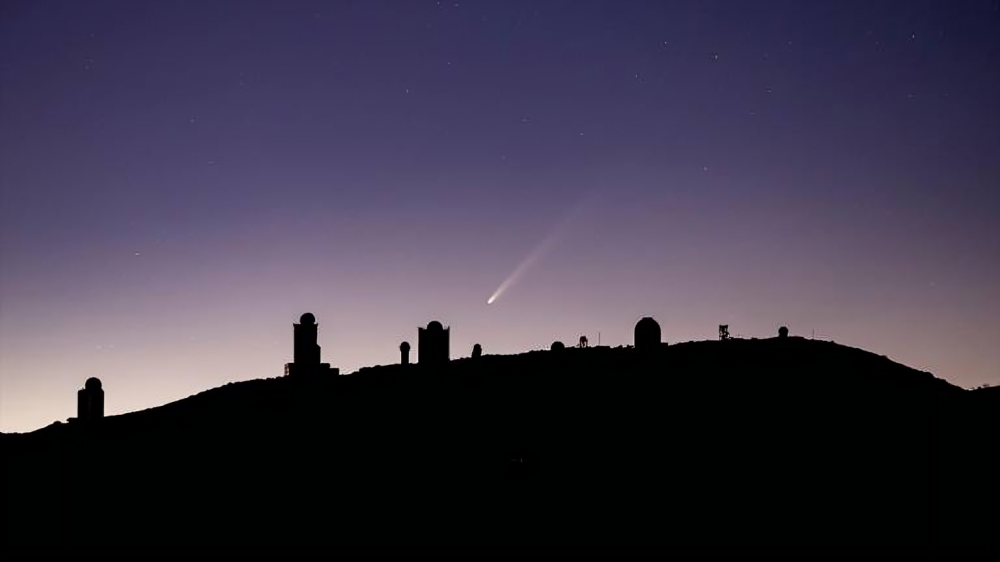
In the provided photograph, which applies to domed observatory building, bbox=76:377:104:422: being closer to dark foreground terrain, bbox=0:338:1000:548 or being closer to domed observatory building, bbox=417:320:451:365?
dark foreground terrain, bbox=0:338:1000:548

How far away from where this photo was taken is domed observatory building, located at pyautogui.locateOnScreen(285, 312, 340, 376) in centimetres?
2581

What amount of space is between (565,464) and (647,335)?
6.57 metres

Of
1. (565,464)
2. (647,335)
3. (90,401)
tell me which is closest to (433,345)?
(647,335)

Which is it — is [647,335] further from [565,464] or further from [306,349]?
[306,349]

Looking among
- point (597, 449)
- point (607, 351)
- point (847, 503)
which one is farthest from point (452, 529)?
point (607, 351)

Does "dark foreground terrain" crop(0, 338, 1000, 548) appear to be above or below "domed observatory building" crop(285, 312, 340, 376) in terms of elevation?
below

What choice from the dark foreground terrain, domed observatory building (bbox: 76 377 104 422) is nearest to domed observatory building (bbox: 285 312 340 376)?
the dark foreground terrain

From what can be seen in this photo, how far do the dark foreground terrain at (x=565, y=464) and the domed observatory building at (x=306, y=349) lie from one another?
90 centimetres

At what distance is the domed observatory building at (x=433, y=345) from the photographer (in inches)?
1030

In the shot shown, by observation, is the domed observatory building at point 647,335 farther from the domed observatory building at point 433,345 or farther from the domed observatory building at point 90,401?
Answer: the domed observatory building at point 90,401

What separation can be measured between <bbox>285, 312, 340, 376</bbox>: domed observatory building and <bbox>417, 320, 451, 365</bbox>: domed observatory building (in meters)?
2.74

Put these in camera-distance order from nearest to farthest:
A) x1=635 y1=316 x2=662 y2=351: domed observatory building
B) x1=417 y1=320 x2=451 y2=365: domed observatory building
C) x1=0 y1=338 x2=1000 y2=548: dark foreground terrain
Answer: x1=0 y1=338 x2=1000 y2=548: dark foreground terrain
x1=635 y1=316 x2=662 y2=351: domed observatory building
x1=417 y1=320 x2=451 y2=365: domed observatory building

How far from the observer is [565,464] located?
61.4ft

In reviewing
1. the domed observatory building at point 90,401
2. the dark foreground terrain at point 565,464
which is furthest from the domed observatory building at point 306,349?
the domed observatory building at point 90,401
